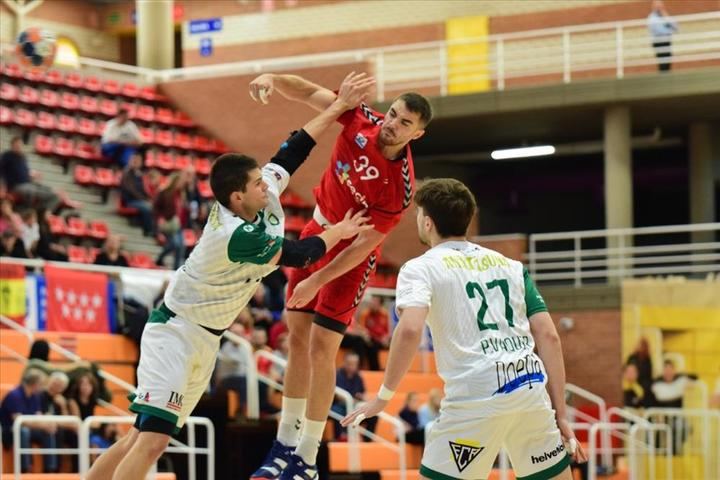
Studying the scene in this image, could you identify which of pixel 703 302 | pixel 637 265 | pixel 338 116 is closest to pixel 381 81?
pixel 637 265

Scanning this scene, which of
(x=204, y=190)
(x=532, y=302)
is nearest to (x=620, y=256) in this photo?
(x=204, y=190)

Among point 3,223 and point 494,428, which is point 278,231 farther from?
point 3,223

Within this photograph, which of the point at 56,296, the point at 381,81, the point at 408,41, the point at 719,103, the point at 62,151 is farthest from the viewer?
the point at 408,41

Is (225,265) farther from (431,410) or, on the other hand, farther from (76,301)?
(431,410)

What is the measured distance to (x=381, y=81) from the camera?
82.6ft

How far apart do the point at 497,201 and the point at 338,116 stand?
854 inches

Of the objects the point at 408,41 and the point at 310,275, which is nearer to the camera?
the point at 310,275

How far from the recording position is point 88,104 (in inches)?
931

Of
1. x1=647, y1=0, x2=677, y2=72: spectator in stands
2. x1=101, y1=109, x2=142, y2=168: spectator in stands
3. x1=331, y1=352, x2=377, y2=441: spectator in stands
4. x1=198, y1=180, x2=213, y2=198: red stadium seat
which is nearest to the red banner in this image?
x1=331, y1=352, x2=377, y2=441: spectator in stands

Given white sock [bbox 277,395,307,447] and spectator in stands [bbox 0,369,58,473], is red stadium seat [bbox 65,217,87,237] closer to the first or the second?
spectator in stands [bbox 0,369,58,473]

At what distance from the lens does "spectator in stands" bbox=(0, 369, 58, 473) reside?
12031mm

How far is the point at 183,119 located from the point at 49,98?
3.44 metres

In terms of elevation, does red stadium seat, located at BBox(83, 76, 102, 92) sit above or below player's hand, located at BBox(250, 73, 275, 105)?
above

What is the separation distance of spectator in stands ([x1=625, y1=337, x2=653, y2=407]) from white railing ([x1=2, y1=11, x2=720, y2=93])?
590cm
